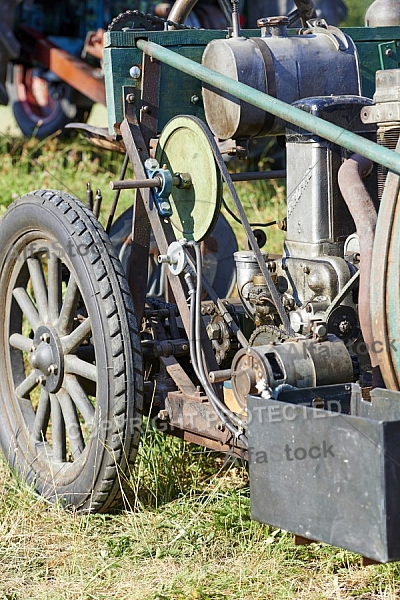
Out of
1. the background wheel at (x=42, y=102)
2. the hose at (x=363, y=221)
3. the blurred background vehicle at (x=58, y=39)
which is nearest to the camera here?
the hose at (x=363, y=221)

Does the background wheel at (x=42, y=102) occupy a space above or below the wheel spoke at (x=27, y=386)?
above

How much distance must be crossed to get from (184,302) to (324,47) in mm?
960

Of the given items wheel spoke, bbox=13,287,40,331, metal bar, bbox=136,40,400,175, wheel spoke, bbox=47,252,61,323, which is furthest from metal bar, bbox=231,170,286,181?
wheel spoke, bbox=13,287,40,331

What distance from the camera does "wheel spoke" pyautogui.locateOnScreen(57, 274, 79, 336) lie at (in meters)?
3.35

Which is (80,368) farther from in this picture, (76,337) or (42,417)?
(42,417)

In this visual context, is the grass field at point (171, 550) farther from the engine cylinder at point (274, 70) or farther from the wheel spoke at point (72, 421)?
the engine cylinder at point (274, 70)

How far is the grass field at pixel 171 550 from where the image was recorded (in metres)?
2.91

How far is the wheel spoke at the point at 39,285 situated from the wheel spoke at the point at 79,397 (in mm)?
266

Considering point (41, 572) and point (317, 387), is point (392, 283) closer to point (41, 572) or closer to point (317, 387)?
point (317, 387)

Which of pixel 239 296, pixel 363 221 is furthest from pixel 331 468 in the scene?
pixel 239 296

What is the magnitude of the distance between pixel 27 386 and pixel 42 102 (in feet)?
21.7

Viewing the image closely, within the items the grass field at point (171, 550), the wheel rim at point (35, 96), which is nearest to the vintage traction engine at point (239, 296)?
the grass field at point (171, 550)

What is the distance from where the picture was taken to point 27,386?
3678 mm

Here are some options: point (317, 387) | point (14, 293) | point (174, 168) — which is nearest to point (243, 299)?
point (174, 168)
